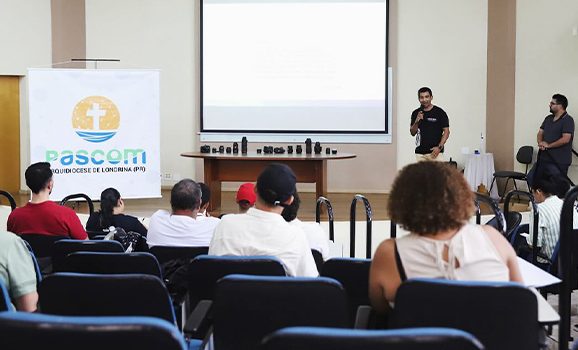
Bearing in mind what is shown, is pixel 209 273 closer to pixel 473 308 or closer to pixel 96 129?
pixel 473 308

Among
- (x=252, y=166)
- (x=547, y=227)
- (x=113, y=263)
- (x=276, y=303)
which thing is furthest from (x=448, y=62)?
(x=276, y=303)

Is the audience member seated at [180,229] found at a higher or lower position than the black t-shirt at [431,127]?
lower

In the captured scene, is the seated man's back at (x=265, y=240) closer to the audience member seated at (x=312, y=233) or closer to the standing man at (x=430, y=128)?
the audience member seated at (x=312, y=233)

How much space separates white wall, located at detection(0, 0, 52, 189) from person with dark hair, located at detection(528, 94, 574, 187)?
7067mm

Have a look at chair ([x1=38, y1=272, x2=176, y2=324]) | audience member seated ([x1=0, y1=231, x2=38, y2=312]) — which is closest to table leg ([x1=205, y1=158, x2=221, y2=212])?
audience member seated ([x1=0, y1=231, x2=38, y2=312])

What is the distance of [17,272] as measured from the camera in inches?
108

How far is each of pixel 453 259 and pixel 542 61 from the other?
8.54 meters

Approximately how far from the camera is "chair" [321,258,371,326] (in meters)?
2.94

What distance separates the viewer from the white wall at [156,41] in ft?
37.8

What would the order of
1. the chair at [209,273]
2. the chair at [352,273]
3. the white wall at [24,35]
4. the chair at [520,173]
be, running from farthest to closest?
the white wall at [24,35] → the chair at [520,173] → the chair at [352,273] → the chair at [209,273]

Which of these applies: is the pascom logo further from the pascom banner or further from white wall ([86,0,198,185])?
white wall ([86,0,198,185])

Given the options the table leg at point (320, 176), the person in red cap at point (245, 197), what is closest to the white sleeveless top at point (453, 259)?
the person in red cap at point (245, 197)

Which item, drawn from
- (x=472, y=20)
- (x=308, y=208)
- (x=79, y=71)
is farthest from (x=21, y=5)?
(x=472, y=20)

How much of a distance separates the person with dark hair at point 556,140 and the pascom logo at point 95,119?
5216 millimetres
